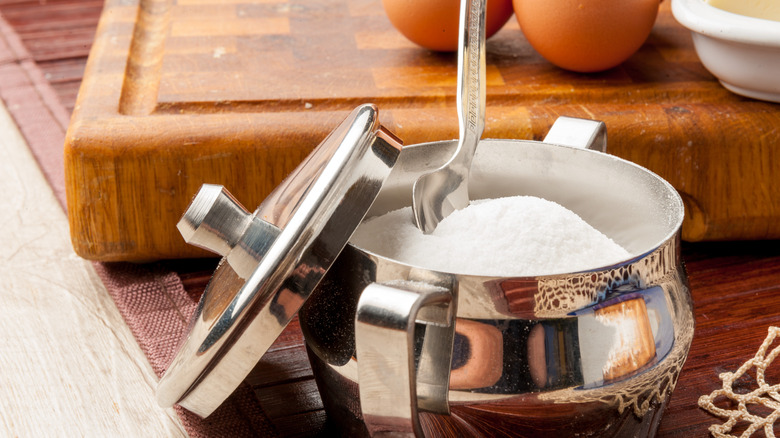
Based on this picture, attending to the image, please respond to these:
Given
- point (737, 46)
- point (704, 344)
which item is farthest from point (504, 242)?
point (737, 46)

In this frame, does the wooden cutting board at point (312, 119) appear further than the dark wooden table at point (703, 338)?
Yes

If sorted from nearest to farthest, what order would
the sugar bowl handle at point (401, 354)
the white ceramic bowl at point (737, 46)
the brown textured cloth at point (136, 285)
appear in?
the sugar bowl handle at point (401, 354)
the brown textured cloth at point (136, 285)
the white ceramic bowl at point (737, 46)

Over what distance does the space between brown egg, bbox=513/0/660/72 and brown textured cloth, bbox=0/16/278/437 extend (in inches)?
11.6

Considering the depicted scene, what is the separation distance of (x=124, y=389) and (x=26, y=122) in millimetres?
366

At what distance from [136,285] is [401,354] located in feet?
0.92

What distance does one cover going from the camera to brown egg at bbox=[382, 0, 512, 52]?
0.59 meters

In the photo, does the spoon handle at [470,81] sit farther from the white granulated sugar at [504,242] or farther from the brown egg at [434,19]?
the brown egg at [434,19]

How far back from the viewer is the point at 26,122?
0.69 meters

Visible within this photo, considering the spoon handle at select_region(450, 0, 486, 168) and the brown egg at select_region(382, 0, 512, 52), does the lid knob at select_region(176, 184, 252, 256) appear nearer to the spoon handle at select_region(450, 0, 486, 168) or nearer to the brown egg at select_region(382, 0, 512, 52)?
the spoon handle at select_region(450, 0, 486, 168)

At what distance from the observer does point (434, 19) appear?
60 cm

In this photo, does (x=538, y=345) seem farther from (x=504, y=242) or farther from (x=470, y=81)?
(x=470, y=81)

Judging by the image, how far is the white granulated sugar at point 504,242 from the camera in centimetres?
33

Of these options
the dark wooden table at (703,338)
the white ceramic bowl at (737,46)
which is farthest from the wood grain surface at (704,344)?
the white ceramic bowl at (737,46)

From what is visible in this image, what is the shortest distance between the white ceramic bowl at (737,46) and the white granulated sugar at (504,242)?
0.23 meters
